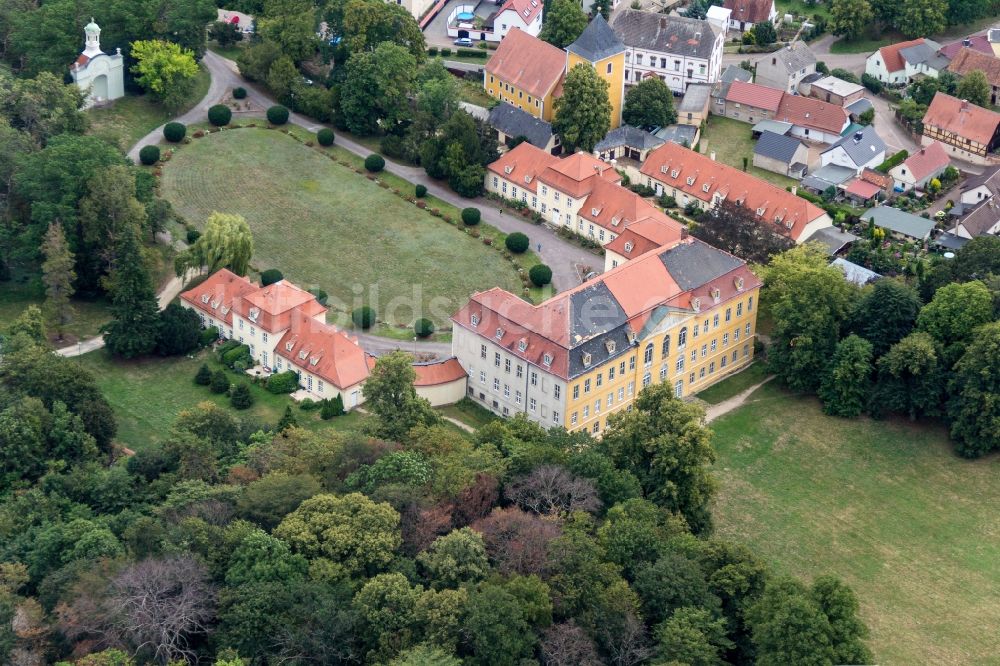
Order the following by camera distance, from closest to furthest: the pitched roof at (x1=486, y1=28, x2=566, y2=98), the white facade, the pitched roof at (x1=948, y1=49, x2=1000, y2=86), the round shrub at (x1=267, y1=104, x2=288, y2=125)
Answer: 1. the white facade
2. the round shrub at (x1=267, y1=104, x2=288, y2=125)
3. the pitched roof at (x1=486, y1=28, x2=566, y2=98)
4. the pitched roof at (x1=948, y1=49, x2=1000, y2=86)

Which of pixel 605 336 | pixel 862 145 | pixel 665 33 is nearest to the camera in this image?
pixel 605 336

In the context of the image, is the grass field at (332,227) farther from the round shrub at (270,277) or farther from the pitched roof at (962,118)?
the pitched roof at (962,118)

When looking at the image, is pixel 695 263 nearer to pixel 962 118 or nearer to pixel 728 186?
pixel 728 186

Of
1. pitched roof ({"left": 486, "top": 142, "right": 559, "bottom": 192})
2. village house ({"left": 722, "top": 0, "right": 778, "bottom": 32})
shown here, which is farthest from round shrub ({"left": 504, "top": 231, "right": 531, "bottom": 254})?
village house ({"left": 722, "top": 0, "right": 778, "bottom": 32})

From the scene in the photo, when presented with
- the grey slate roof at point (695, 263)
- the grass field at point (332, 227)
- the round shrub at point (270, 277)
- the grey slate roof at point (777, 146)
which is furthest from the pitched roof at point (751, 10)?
the round shrub at point (270, 277)

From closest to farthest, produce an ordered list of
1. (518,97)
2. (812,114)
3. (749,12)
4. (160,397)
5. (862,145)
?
1. (160,397)
2. (862,145)
3. (812,114)
4. (518,97)
5. (749,12)

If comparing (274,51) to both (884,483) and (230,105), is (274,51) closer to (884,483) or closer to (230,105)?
(230,105)

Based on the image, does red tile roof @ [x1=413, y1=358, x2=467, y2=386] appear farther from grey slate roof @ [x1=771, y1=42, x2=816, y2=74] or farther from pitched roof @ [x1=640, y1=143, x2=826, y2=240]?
grey slate roof @ [x1=771, y1=42, x2=816, y2=74]

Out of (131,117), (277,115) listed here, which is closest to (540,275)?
(277,115)
